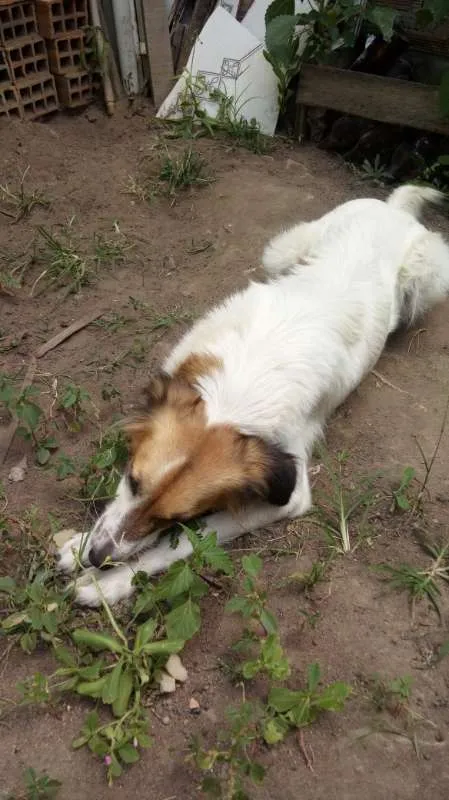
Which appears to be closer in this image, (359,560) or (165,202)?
(359,560)

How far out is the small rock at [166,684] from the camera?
2556 mm

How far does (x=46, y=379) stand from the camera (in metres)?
3.90

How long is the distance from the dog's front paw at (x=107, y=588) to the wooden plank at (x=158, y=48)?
5.22 m

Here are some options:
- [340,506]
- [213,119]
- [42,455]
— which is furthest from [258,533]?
[213,119]

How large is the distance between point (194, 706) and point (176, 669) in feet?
0.50

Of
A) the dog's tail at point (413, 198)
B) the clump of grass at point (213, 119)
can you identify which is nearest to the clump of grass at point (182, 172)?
the clump of grass at point (213, 119)

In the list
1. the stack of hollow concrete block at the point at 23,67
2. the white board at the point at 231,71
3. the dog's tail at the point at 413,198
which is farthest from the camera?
the white board at the point at 231,71

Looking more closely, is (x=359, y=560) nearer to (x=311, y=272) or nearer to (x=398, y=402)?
(x=398, y=402)

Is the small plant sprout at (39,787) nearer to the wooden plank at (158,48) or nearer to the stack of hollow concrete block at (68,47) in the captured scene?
the stack of hollow concrete block at (68,47)

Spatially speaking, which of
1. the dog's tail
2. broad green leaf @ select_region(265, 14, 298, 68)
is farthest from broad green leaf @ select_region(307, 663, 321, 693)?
broad green leaf @ select_region(265, 14, 298, 68)

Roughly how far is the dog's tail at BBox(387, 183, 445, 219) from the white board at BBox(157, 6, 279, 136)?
2006 mm

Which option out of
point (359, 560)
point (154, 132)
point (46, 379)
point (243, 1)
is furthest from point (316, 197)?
point (359, 560)

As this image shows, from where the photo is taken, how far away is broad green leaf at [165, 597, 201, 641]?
2553 mm

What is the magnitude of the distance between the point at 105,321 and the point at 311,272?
4.58 ft
